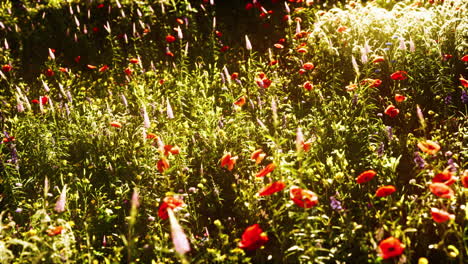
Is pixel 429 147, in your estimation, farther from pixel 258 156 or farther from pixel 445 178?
pixel 258 156

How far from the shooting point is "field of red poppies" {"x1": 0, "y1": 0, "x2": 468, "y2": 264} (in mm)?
2205

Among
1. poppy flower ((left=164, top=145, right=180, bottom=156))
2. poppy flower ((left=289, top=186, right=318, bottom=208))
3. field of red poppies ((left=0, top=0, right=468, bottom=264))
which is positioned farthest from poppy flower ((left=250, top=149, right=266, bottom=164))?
poppy flower ((left=164, top=145, right=180, bottom=156))

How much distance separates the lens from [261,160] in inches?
123

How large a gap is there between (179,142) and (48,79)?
303cm

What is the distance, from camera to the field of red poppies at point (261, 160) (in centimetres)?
221

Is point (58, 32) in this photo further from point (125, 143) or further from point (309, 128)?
point (309, 128)

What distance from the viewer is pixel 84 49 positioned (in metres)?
6.02

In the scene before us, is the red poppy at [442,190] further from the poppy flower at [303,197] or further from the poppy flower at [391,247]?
the poppy flower at [303,197]

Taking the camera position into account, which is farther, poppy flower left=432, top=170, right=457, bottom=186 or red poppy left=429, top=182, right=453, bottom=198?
poppy flower left=432, top=170, right=457, bottom=186

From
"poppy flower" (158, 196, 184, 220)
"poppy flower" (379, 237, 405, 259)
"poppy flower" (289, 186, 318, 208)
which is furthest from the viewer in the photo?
"poppy flower" (158, 196, 184, 220)

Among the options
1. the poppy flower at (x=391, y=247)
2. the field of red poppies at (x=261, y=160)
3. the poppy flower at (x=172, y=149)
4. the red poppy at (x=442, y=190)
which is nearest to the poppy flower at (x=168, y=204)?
the field of red poppies at (x=261, y=160)

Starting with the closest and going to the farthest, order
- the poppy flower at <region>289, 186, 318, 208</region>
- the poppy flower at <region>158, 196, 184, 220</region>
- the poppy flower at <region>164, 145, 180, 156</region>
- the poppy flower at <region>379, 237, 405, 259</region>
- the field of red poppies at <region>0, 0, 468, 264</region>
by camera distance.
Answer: the poppy flower at <region>379, 237, 405, 259</region> → the poppy flower at <region>289, 186, 318, 208</region> → the poppy flower at <region>158, 196, 184, 220</region> → the field of red poppies at <region>0, 0, 468, 264</region> → the poppy flower at <region>164, 145, 180, 156</region>

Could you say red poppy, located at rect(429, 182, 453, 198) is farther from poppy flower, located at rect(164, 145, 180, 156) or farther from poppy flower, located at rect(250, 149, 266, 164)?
poppy flower, located at rect(164, 145, 180, 156)

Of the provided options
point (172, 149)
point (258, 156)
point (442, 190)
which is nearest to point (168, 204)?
point (172, 149)
